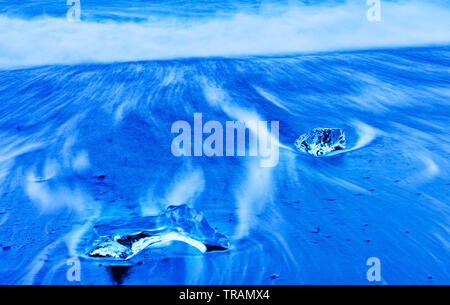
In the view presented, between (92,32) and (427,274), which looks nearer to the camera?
(427,274)

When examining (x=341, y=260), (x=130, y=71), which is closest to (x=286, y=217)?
(x=341, y=260)

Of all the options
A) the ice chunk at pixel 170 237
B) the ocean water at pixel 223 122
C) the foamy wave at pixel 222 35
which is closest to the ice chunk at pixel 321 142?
the ocean water at pixel 223 122

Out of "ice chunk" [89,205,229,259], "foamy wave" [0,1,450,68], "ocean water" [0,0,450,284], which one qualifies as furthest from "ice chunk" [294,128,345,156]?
"foamy wave" [0,1,450,68]

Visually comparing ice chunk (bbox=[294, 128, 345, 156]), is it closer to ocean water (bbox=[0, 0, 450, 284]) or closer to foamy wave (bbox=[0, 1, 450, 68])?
ocean water (bbox=[0, 0, 450, 284])

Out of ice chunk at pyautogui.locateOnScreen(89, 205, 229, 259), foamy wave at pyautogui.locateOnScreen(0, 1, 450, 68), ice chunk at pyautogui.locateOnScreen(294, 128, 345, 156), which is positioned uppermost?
foamy wave at pyautogui.locateOnScreen(0, 1, 450, 68)

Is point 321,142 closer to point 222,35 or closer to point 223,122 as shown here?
point 223,122

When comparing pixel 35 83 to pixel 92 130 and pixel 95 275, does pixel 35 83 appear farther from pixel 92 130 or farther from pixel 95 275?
pixel 95 275

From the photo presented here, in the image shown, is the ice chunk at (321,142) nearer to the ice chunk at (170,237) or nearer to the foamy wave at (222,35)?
the ice chunk at (170,237)
